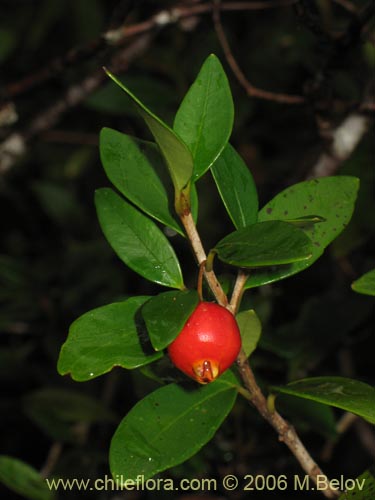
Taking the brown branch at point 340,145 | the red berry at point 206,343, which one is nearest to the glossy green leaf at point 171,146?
the red berry at point 206,343

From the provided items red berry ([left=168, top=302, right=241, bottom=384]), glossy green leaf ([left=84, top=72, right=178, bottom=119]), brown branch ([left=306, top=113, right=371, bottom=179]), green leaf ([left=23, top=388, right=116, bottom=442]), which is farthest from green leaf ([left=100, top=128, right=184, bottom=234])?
glossy green leaf ([left=84, top=72, right=178, bottom=119])

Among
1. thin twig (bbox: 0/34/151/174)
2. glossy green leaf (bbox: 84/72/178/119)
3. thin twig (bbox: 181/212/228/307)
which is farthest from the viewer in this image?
glossy green leaf (bbox: 84/72/178/119)

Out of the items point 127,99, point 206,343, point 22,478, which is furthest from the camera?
point 127,99

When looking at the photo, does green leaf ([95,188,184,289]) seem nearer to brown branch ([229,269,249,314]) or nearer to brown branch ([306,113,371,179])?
brown branch ([229,269,249,314])

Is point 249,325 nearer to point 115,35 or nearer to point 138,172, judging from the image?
point 138,172

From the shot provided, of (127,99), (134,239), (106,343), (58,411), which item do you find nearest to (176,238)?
(127,99)

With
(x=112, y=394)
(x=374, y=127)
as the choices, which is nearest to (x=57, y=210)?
(x=112, y=394)
